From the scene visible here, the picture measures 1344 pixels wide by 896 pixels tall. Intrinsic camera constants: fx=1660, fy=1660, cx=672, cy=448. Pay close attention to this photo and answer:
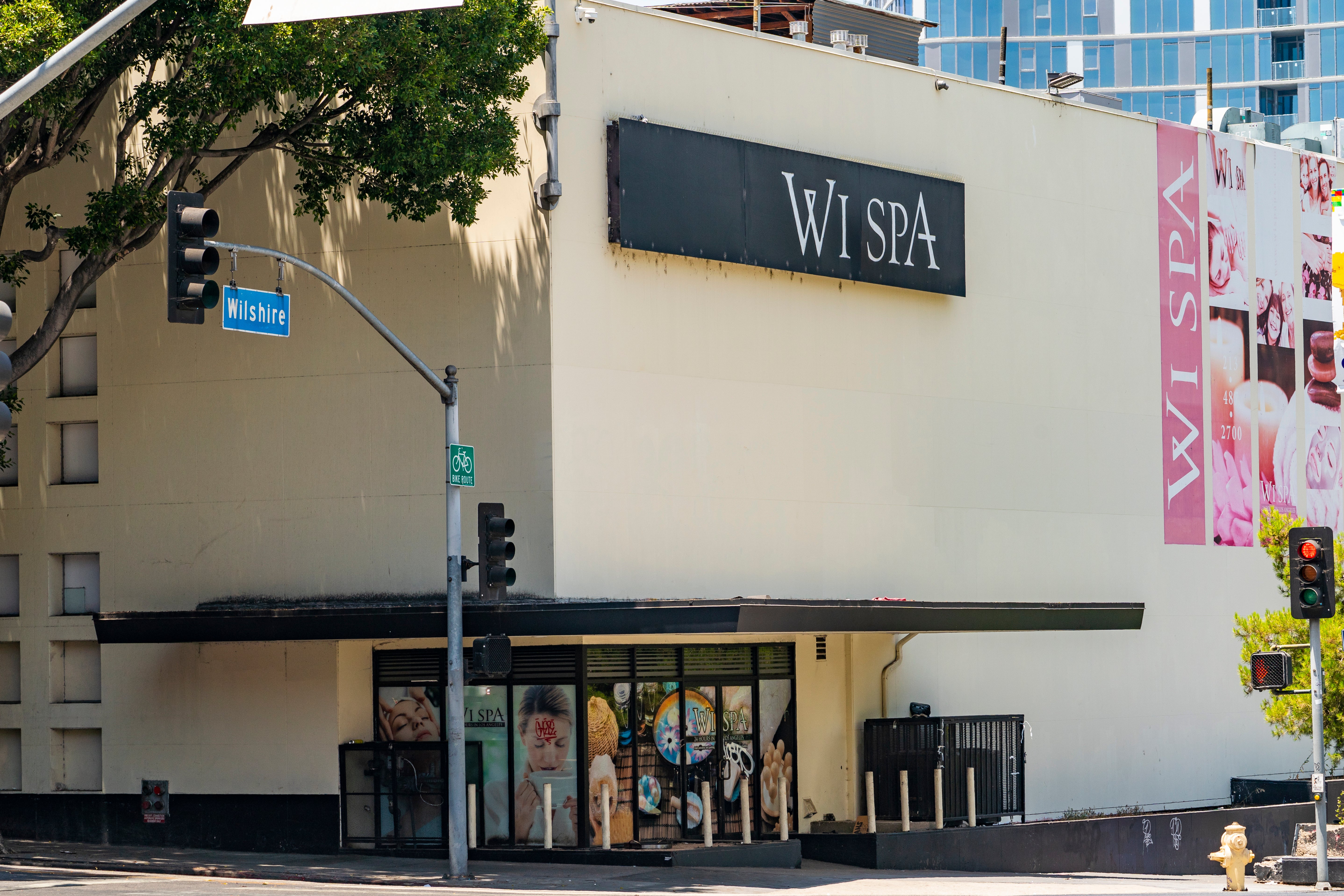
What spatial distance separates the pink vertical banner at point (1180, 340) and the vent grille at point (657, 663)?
11.1 metres

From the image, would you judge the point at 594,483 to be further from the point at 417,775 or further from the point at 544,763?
the point at 417,775

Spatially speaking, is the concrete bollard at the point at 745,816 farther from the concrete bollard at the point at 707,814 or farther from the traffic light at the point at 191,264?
the traffic light at the point at 191,264

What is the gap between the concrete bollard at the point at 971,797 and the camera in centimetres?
2588

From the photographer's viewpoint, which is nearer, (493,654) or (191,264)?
(191,264)

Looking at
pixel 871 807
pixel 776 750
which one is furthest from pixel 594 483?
pixel 871 807

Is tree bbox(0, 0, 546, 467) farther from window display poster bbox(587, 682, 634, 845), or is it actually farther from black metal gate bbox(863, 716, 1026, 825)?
black metal gate bbox(863, 716, 1026, 825)

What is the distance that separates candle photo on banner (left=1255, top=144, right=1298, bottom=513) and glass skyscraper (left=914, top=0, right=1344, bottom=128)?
206 ft

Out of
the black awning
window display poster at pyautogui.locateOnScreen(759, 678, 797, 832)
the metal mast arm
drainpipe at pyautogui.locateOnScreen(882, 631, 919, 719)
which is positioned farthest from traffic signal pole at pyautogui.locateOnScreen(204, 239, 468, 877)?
drainpipe at pyautogui.locateOnScreen(882, 631, 919, 719)

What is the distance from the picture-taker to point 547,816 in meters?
23.1

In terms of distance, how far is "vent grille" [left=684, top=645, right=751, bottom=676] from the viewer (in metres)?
25.2

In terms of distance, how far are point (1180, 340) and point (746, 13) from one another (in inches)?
434

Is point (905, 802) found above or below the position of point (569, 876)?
above

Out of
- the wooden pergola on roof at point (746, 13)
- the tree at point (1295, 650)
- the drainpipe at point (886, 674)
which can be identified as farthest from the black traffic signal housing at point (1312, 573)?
the wooden pergola on roof at point (746, 13)

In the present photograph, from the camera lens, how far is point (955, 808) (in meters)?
26.3
